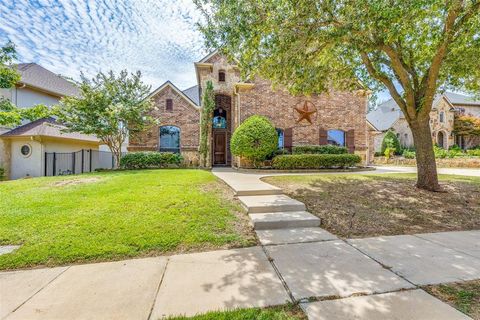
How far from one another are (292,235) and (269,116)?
10.5 metres

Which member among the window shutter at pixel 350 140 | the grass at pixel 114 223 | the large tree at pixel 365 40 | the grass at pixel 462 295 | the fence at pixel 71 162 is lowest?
the grass at pixel 462 295

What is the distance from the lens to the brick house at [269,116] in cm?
1407

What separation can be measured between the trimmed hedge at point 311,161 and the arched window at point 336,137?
8.14 feet

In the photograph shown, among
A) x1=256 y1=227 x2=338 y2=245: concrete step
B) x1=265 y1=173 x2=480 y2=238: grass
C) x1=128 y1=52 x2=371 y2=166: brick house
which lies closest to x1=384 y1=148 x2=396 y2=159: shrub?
x1=128 y1=52 x2=371 y2=166: brick house

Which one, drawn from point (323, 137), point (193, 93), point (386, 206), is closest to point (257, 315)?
point (386, 206)

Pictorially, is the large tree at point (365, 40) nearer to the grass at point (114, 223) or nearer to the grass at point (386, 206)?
the grass at point (386, 206)

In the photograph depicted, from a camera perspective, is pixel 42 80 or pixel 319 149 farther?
pixel 42 80

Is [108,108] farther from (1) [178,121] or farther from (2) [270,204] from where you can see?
(2) [270,204]

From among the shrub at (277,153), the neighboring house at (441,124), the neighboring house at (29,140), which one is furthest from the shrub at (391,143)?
the neighboring house at (29,140)

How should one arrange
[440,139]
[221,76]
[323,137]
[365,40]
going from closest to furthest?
[365,40] < [323,137] < [221,76] < [440,139]

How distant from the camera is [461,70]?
7.23m

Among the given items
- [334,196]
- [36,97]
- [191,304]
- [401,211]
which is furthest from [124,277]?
[36,97]

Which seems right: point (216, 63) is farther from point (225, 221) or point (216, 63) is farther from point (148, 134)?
point (225, 221)

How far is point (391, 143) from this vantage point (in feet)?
81.5
